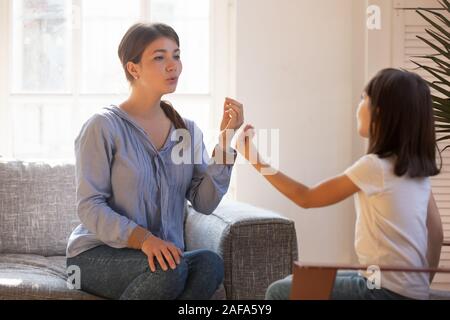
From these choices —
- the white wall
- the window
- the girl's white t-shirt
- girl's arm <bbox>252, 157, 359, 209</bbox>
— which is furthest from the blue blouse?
the window

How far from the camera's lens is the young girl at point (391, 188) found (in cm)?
177

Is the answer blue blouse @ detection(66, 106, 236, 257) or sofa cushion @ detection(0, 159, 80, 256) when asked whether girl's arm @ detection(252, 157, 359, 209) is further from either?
sofa cushion @ detection(0, 159, 80, 256)

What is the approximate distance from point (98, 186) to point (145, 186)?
14cm

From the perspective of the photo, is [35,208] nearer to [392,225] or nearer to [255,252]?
[255,252]

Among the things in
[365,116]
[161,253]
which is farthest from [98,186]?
[365,116]

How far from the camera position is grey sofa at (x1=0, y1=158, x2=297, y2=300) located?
91.7 inches

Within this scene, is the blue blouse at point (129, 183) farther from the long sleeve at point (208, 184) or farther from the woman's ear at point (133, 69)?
the woman's ear at point (133, 69)

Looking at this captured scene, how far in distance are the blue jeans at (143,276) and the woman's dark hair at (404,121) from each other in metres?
0.61

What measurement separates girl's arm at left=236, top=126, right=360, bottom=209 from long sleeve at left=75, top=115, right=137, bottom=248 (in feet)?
1.41

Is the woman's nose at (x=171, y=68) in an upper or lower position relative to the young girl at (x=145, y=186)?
upper

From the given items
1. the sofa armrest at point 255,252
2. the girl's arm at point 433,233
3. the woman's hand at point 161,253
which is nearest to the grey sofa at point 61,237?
the sofa armrest at point 255,252

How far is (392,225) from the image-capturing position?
1778mm

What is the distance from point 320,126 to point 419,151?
1665 mm
